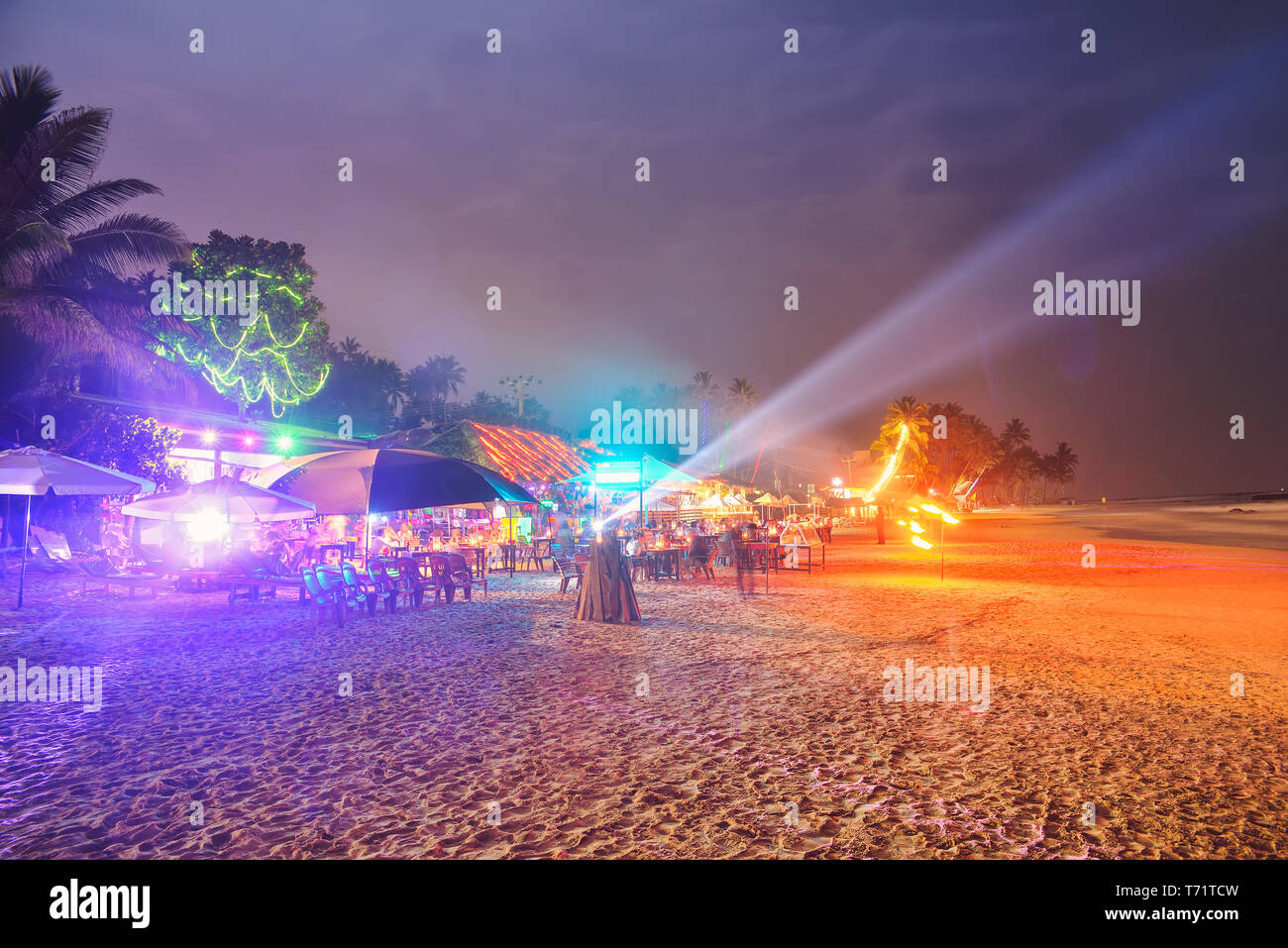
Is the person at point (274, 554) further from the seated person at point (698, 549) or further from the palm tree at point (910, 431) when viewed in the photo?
the palm tree at point (910, 431)

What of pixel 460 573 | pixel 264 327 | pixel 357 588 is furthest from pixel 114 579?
pixel 264 327

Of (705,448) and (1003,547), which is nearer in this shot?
(1003,547)

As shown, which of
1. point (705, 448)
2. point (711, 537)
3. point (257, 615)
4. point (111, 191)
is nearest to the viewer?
point (257, 615)

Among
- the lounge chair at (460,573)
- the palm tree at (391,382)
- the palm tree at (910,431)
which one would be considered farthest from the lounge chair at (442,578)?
the palm tree at (910,431)

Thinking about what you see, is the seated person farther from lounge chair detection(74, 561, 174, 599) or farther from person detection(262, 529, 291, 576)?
lounge chair detection(74, 561, 174, 599)

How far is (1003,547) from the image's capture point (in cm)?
2939

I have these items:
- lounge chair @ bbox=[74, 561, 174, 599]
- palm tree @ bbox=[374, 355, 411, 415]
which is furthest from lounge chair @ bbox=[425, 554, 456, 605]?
palm tree @ bbox=[374, 355, 411, 415]

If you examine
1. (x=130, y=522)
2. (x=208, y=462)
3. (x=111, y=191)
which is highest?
(x=111, y=191)

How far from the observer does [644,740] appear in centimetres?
574

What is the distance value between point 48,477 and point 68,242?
7166 mm

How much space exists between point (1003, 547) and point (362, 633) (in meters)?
26.6

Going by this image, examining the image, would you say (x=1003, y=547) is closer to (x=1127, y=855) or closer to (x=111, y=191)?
(x=1127, y=855)

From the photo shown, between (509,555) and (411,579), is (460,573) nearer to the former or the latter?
(411,579)
